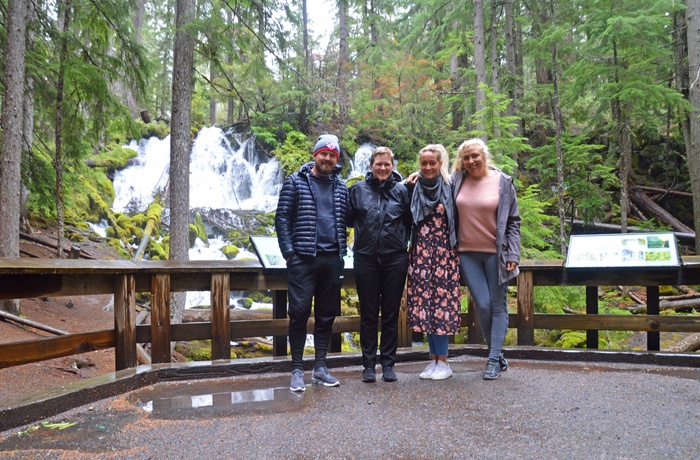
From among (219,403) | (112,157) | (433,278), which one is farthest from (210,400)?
(112,157)

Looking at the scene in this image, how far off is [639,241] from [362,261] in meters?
2.83

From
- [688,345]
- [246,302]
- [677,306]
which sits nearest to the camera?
[688,345]

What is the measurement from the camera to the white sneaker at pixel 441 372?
4.20 metres

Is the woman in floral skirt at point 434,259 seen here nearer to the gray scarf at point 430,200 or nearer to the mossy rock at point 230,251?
the gray scarf at point 430,200

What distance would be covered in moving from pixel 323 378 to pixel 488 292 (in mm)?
1577

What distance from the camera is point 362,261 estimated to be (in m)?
4.22

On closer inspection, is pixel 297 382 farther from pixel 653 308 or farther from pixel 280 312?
pixel 653 308

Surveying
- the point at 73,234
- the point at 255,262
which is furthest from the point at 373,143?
the point at 255,262

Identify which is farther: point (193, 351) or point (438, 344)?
point (193, 351)

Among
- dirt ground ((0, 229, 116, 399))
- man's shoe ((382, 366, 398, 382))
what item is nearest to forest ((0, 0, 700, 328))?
dirt ground ((0, 229, 116, 399))

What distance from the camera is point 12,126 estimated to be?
7.53 metres

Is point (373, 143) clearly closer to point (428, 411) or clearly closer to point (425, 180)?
point (425, 180)

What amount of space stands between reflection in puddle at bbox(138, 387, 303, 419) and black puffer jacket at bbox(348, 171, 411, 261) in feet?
4.32

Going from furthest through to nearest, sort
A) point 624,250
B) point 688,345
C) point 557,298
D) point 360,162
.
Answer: point 360,162, point 557,298, point 688,345, point 624,250
